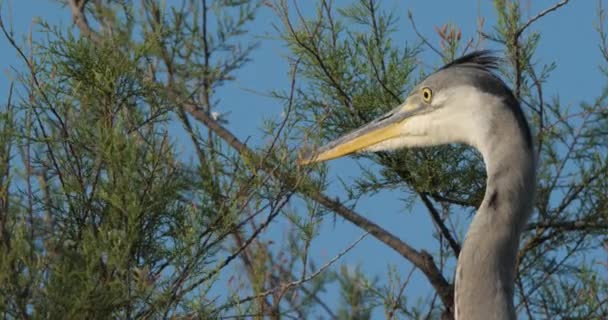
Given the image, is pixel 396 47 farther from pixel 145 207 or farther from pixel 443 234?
pixel 145 207

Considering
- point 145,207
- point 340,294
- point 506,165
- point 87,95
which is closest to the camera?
point 506,165

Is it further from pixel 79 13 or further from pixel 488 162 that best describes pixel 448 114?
pixel 79 13

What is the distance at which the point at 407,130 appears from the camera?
378 cm

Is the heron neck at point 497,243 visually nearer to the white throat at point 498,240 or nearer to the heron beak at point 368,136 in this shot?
the white throat at point 498,240

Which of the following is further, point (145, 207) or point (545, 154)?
point (545, 154)

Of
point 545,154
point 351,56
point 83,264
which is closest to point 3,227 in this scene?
point 83,264

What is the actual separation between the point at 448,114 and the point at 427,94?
0.12 meters

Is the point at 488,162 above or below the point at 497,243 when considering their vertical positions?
above

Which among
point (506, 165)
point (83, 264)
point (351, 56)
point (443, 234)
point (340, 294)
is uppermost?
point (351, 56)

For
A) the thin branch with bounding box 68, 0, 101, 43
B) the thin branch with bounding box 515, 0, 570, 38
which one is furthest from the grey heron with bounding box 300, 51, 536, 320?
the thin branch with bounding box 68, 0, 101, 43

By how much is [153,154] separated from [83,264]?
0.37 metres

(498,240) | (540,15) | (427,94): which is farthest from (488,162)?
(540,15)

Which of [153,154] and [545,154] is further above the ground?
[545,154]

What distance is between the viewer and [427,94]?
3732mm
